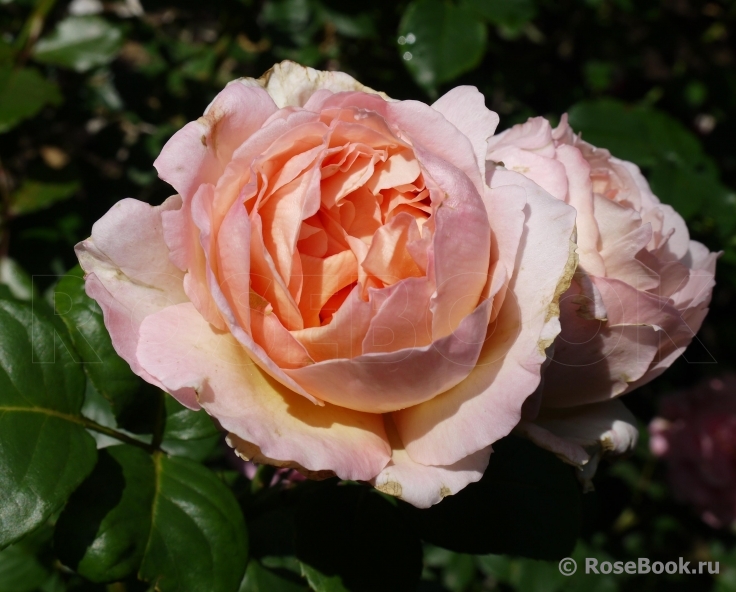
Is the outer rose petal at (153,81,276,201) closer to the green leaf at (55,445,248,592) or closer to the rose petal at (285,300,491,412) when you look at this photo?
the rose petal at (285,300,491,412)

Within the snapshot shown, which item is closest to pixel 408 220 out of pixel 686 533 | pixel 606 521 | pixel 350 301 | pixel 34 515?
pixel 350 301

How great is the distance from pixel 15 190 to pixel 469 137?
4.34 ft

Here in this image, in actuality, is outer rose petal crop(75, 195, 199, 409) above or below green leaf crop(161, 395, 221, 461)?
above

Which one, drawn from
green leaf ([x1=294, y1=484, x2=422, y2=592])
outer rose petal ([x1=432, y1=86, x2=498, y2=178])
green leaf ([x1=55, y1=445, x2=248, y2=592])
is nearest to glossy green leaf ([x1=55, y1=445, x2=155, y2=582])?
green leaf ([x1=55, y1=445, x2=248, y2=592])

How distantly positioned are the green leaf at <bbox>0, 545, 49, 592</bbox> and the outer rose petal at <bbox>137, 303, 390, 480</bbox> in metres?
0.84

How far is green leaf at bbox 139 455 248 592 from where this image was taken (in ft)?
2.33

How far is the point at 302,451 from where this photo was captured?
577mm

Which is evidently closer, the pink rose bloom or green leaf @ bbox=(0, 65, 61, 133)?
green leaf @ bbox=(0, 65, 61, 133)

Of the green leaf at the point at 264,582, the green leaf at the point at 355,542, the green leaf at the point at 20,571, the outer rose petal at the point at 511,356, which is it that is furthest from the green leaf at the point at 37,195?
the outer rose petal at the point at 511,356

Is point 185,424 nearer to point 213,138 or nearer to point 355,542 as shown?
point 355,542

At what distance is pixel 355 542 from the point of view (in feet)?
2.60

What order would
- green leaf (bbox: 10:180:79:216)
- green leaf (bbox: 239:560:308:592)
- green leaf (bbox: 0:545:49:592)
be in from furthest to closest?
green leaf (bbox: 10:180:79:216) < green leaf (bbox: 0:545:49:592) < green leaf (bbox: 239:560:308:592)

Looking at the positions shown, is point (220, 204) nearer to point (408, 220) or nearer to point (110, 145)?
point (408, 220)

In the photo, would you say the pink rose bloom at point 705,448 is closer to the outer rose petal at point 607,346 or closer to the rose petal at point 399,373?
the outer rose petal at point 607,346
